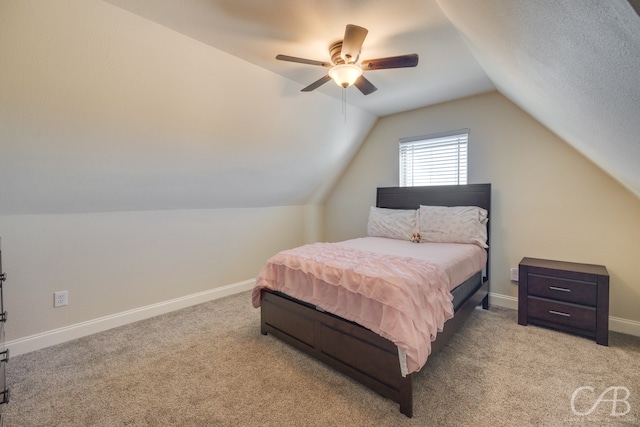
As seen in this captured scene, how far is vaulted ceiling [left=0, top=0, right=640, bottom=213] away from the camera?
42.3 inches

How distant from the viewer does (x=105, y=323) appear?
263 centimetres

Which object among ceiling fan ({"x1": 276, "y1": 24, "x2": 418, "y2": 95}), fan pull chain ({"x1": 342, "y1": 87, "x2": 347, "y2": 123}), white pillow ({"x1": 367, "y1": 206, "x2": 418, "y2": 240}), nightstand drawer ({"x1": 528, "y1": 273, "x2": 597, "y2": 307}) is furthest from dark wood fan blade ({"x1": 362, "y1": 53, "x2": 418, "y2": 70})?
nightstand drawer ({"x1": 528, "y1": 273, "x2": 597, "y2": 307})

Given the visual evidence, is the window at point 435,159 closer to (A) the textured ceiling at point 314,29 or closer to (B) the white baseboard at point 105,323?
(A) the textured ceiling at point 314,29

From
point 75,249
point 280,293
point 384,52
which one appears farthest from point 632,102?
point 75,249

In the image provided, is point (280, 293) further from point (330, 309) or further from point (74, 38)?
point (74, 38)

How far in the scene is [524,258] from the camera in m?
2.87

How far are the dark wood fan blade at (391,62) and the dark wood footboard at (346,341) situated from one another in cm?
170

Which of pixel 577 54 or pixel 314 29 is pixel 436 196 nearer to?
pixel 314 29

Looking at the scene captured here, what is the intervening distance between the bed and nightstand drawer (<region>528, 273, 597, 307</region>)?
447 millimetres

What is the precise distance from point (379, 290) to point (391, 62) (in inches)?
57.2

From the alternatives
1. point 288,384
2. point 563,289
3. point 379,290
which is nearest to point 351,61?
point 379,290

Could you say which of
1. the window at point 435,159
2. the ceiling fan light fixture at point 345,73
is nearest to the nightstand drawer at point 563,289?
the window at point 435,159

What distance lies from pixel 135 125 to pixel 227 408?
2099 mm

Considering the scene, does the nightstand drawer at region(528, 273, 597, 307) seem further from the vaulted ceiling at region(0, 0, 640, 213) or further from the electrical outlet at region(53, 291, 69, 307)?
the electrical outlet at region(53, 291, 69, 307)
